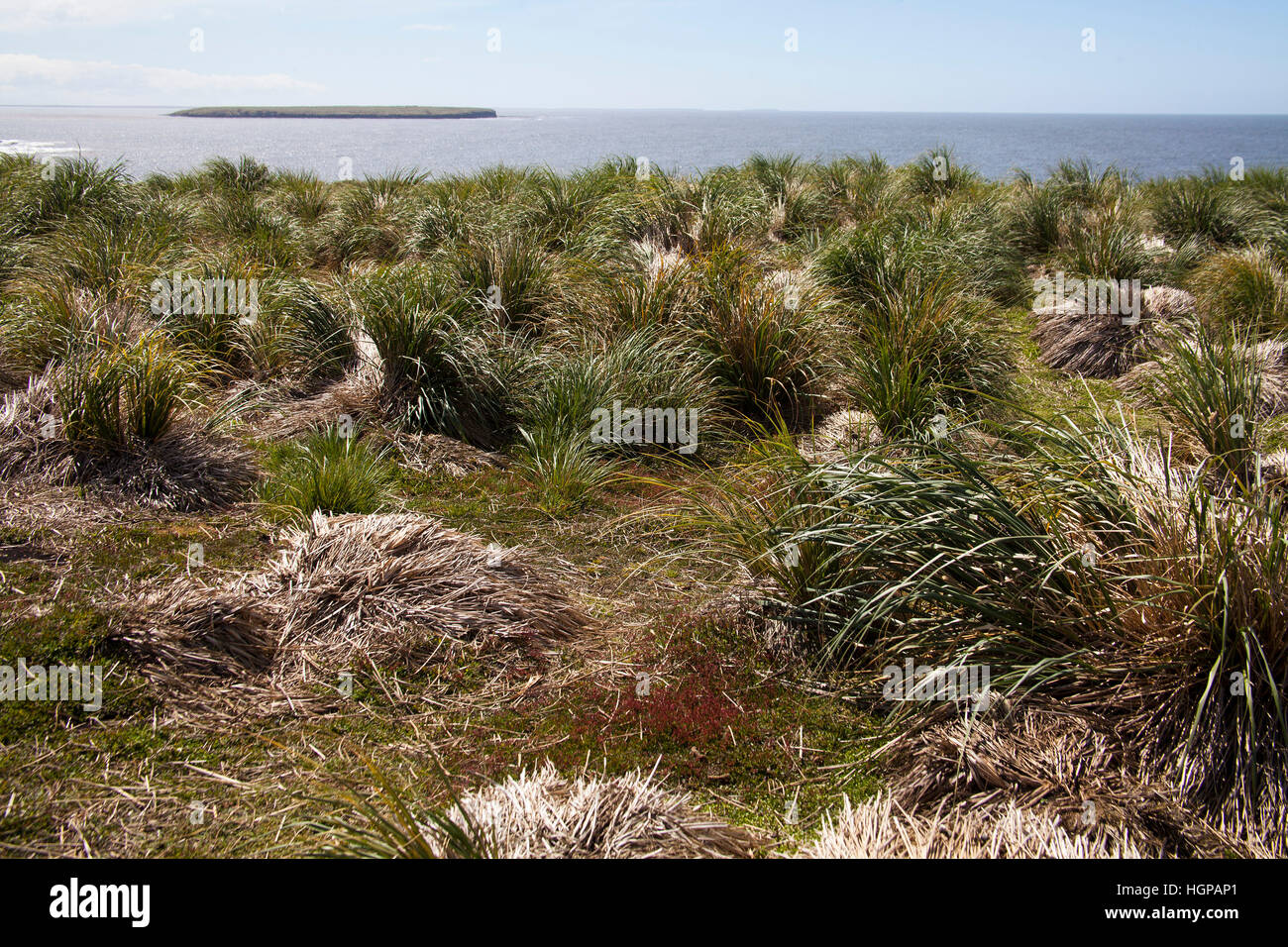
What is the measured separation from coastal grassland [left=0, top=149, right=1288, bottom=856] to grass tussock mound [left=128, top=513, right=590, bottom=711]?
2cm

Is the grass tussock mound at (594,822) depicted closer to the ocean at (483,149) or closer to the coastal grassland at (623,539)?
the coastal grassland at (623,539)

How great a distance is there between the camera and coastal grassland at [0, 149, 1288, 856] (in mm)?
2646

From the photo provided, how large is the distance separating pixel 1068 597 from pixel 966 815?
888mm

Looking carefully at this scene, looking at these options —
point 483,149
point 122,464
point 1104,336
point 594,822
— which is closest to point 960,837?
point 594,822

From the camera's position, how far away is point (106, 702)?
2.98 m

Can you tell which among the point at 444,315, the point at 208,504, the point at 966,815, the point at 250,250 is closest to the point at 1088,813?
the point at 966,815

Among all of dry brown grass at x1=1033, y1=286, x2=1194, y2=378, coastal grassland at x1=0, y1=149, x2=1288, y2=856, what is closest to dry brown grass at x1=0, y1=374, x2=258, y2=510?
coastal grassland at x1=0, y1=149, x2=1288, y2=856

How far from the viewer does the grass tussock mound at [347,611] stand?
126 inches

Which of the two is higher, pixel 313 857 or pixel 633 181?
pixel 633 181

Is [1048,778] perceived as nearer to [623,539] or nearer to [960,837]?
[960,837]

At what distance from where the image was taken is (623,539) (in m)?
4.57

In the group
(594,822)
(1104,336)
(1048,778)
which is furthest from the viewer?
(1104,336)

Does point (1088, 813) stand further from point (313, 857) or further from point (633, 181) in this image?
point (633, 181)

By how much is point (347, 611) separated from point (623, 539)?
60.3 inches
